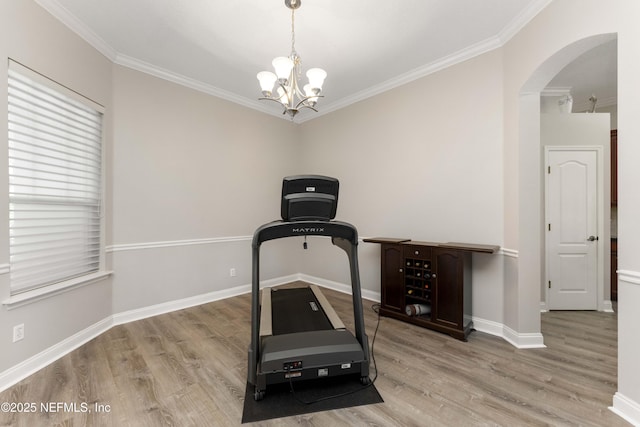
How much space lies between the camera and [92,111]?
278cm

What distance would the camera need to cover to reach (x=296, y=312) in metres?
2.77

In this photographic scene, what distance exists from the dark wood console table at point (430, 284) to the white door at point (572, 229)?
153 centimetres

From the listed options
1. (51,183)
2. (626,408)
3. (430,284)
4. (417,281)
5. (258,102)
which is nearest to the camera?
(626,408)

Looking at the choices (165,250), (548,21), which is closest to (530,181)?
(548,21)

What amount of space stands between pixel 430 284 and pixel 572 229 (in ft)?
7.16

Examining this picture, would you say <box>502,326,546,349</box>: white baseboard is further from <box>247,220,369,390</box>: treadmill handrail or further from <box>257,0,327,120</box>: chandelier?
<box>257,0,327,120</box>: chandelier

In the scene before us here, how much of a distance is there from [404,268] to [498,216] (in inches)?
44.2

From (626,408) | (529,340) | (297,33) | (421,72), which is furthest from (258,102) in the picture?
(626,408)

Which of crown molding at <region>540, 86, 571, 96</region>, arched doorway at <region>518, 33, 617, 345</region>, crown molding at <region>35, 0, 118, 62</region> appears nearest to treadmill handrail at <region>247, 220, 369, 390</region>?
arched doorway at <region>518, 33, 617, 345</region>

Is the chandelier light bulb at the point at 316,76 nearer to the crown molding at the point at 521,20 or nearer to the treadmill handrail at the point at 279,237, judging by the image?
the treadmill handrail at the point at 279,237

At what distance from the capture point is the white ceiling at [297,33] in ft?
7.59

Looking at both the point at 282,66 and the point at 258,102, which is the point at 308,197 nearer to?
the point at 282,66

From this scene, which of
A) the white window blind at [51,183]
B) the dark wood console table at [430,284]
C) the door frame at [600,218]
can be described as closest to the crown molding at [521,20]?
the door frame at [600,218]

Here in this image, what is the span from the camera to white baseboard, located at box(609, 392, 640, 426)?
1584 mm
